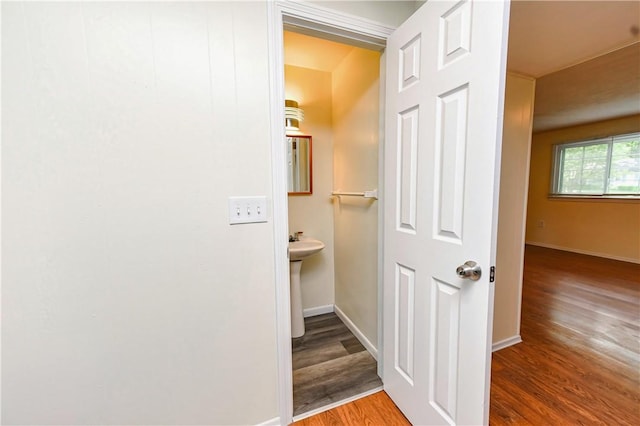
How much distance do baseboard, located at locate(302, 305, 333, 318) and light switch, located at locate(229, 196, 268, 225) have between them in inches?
61.6

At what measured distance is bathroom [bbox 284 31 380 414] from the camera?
1.73 metres

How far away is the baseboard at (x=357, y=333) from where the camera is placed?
1799mm

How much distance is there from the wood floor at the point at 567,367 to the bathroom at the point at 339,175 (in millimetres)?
751

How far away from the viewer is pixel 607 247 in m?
4.18

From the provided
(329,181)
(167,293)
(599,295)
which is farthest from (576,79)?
(167,293)

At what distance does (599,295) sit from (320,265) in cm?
322

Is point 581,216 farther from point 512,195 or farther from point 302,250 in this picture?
point 302,250

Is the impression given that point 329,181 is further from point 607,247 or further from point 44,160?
point 607,247

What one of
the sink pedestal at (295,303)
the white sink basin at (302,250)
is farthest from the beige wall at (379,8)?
the sink pedestal at (295,303)

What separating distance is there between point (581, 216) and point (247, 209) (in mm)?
6135

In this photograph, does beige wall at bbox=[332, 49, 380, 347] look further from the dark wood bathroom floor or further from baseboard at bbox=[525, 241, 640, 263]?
baseboard at bbox=[525, 241, 640, 263]

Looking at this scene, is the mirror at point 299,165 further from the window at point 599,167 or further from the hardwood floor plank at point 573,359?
the window at point 599,167

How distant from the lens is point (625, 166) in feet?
12.9

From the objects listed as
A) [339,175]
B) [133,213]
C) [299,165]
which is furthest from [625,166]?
[133,213]
